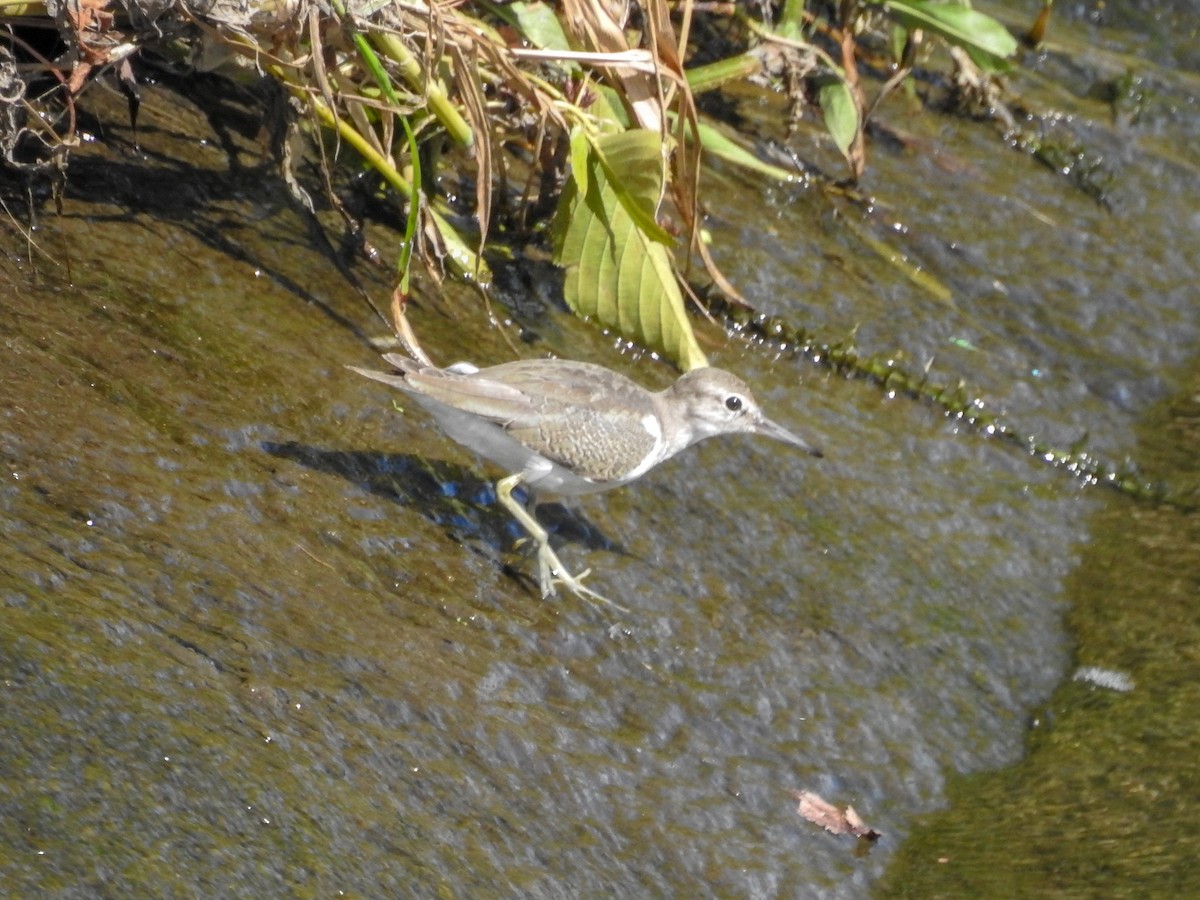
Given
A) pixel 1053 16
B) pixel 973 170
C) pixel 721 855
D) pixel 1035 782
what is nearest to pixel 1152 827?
pixel 1035 782

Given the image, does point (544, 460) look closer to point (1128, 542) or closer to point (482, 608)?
point (482, 608)

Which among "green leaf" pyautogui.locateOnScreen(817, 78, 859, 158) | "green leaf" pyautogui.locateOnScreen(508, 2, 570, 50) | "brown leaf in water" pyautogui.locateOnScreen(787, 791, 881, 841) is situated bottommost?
"brown leaf in water" pyautogui.locateOnScreen(787, 791, 881, 841)

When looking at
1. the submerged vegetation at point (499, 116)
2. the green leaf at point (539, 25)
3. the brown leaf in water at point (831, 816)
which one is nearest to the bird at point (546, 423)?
the submerged vegetation at point (499, 116)

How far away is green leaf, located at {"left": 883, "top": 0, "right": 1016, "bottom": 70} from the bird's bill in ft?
9.60

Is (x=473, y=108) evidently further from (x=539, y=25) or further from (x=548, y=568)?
(x=548, y=568)

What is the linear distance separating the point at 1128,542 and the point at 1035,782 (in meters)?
1.72

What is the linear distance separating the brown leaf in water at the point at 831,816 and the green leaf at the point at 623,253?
2.20 meters

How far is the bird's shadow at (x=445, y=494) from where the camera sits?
16.4 feet

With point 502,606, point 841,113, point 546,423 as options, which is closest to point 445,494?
point 546,423

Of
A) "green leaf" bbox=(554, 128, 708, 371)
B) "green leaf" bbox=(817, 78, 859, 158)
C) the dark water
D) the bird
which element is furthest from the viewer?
"green leaf" bbox=(817, 78, 859, 158)

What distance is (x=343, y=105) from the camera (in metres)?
5.96

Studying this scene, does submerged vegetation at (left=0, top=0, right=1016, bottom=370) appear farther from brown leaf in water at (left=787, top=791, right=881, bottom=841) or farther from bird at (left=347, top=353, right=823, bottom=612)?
brown leaf in water at (left=787, top=791, right=881, bottom=841)

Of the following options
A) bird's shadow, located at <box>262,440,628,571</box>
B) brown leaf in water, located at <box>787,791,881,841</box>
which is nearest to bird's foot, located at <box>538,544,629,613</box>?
bird's shadow, located at <box>262,440,628,571</box>

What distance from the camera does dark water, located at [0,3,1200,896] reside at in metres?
3.60
